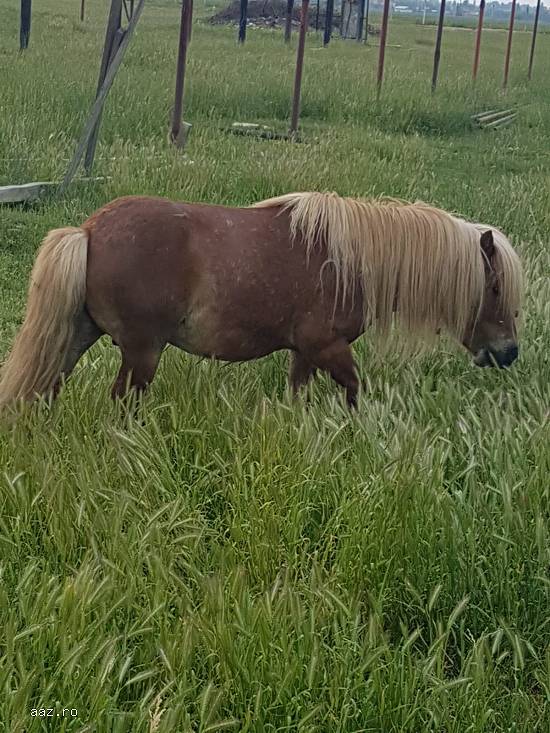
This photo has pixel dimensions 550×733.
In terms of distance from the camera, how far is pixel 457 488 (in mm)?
3254

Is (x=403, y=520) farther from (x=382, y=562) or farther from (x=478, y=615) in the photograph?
(x=478, y=615)

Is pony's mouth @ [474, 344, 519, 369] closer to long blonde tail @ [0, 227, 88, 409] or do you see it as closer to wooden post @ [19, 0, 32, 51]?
long blonde tail @ [0, 227, 88, 409]

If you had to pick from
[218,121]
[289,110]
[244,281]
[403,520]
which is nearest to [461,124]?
[289,110]

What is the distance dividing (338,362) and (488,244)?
0.83 metres

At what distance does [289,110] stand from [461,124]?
9.62 ft

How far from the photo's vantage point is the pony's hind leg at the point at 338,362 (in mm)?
3812

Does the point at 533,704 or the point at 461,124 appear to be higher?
the point at 461,124

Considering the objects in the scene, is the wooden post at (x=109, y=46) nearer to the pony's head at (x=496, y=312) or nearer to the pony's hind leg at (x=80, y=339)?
the pony's hind leg at (x=80, y=339)

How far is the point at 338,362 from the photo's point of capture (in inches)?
150

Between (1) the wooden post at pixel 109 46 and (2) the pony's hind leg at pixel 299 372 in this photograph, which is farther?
(1) the wooden post at pixel 109 46

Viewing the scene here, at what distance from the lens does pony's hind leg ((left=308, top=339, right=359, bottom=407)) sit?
12.5 feet

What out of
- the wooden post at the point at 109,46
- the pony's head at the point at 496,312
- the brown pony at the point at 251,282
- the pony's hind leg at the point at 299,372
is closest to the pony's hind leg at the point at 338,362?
the brown pony at the point at 251,282

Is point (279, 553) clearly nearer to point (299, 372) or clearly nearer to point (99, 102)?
point (299, 372)

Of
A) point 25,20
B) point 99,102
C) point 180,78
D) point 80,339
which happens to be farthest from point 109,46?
point 25,20
